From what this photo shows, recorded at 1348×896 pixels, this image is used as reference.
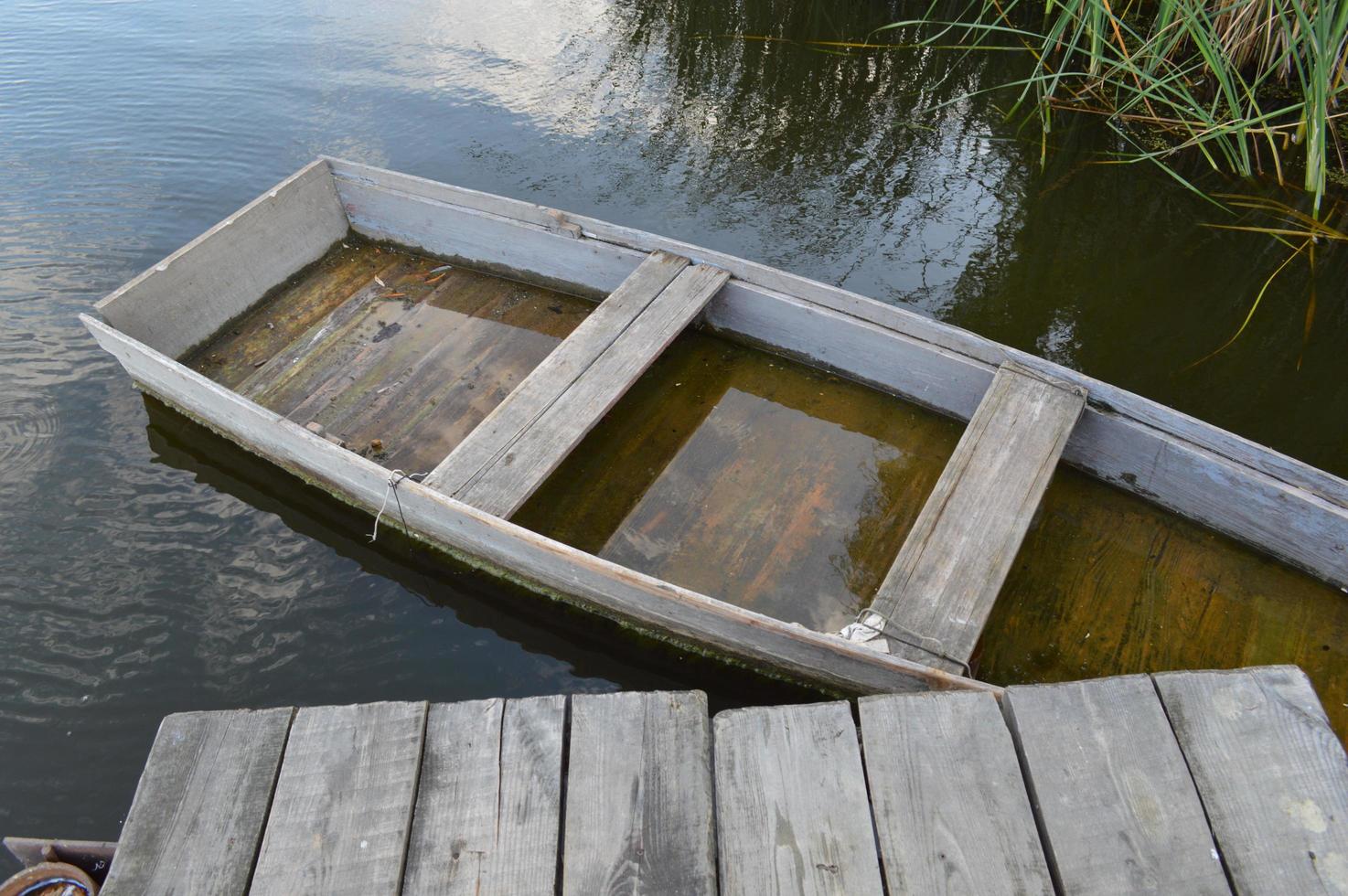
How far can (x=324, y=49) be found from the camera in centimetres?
860

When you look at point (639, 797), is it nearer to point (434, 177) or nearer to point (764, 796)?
point (764, 796)

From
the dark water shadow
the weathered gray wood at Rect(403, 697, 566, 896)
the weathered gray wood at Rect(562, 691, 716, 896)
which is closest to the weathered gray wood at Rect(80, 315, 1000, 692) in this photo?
the dark water shadow

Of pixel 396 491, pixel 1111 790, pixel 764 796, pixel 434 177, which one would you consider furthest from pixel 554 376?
pixel 434 177

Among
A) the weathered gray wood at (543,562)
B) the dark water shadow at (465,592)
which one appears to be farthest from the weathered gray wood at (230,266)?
the dark water shadow at (465,592)

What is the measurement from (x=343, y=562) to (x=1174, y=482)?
3.92 metres

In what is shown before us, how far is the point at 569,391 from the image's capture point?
13.9 feet

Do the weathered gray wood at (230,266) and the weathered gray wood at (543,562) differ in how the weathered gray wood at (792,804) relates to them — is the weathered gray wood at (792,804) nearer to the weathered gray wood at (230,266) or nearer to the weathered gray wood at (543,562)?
the weathered gray wood at (543,562)

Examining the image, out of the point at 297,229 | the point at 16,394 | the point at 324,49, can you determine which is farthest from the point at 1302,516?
the point at 324,49

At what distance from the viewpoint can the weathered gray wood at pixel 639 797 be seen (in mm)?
1818

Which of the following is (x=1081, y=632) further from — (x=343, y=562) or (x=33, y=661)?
(x=33, y=661)

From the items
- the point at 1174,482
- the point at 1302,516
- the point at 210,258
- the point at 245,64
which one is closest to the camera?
the point at 1302,516

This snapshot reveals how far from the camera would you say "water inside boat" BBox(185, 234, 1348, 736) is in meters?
3.64

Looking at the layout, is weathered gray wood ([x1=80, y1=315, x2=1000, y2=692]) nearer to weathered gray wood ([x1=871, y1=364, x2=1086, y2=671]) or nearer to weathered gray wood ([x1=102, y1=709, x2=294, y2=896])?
weathered gray wood ([x1=871, y1=364, x2=1086, y2=671])

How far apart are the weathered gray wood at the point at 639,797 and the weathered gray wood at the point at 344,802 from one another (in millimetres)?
365
